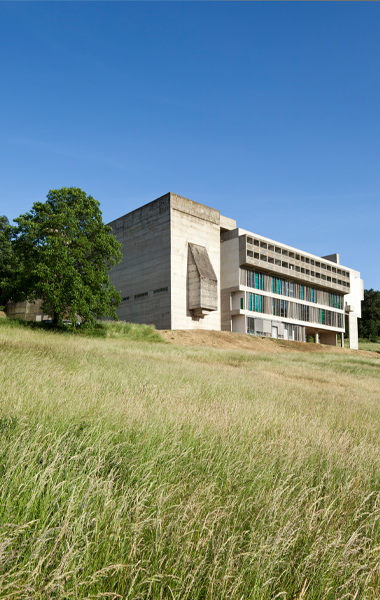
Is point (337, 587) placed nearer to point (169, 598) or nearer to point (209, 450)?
point (169, 598)

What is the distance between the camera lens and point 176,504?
11.0ft

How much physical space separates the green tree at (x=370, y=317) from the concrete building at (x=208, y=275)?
3875cm

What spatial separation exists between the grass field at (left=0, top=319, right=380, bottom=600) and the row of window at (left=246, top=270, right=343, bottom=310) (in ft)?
158

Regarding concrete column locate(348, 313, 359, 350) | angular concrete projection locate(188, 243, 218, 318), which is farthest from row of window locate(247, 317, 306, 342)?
concrete column locate(348, 313, 359, 350)

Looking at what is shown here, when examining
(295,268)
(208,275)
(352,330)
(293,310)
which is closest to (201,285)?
(208,275)

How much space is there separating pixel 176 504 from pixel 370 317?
105951 millimetres

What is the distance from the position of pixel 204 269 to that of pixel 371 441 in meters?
40.3

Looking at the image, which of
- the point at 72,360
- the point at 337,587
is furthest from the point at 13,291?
the point at 337,587

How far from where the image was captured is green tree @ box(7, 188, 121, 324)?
87.2ft

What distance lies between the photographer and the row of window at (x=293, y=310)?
5475 cm

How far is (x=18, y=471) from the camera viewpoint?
11.1ft

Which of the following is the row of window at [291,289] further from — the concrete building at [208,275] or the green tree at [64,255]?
the green tree at [64,255]

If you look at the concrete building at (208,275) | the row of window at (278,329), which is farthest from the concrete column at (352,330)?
the row of window at (278,329)

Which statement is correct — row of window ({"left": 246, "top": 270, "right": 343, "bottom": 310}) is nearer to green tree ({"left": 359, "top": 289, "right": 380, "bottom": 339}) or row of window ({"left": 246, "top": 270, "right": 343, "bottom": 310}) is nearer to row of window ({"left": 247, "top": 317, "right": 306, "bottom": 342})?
row of window ({"left": 247, "top": 317, "right": 306, "bottom": 342})
